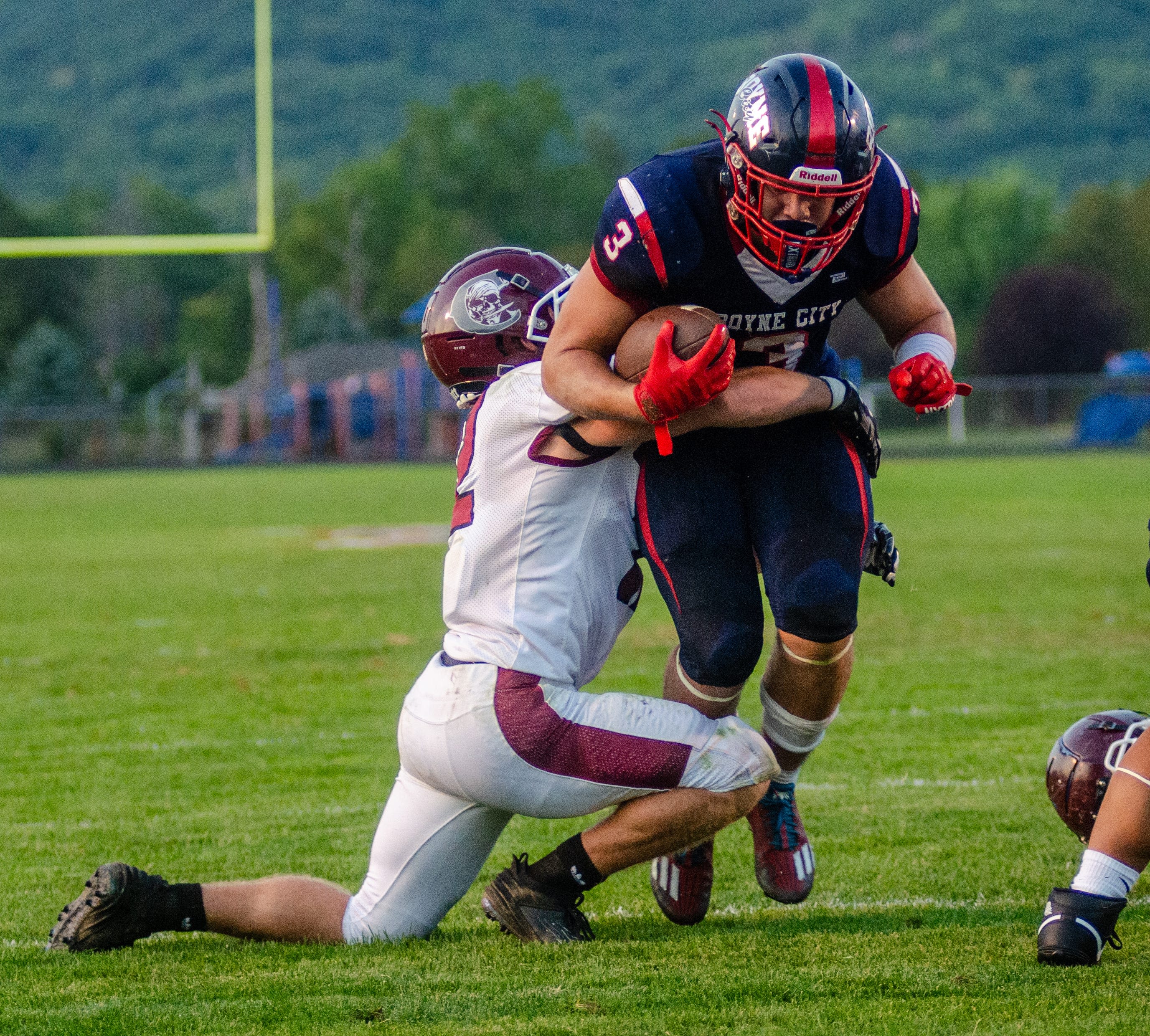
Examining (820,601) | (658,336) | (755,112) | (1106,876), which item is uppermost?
(755,112)

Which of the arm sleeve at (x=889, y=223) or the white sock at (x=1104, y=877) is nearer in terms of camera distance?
the white sock at (x=1104, y=877)

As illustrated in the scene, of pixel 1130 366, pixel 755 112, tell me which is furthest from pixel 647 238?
pixel 1130 366

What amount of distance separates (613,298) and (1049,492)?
17627mm

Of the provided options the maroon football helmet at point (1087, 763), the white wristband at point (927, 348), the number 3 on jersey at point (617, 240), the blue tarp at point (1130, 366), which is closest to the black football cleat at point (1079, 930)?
the maroon football helmet at point (1087, 763)

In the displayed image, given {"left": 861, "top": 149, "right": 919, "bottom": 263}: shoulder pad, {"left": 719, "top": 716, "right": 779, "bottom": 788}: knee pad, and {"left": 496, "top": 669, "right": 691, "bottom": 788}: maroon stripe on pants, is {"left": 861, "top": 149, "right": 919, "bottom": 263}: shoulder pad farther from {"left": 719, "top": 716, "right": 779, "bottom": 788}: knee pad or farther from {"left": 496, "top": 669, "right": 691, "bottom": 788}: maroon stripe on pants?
{"left": 496, "top": 669, "right": 691, "bottom": 788}: maroon stripe on pants

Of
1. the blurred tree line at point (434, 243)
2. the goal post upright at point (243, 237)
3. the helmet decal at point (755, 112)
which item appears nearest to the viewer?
the helmet decal at point (755, 112)

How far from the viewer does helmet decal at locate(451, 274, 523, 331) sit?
380 centimetres

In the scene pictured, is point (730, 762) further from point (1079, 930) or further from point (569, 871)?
point (1079, 930)

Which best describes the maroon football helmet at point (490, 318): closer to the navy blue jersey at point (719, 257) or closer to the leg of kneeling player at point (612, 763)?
the navy blue jersey at point (719, 257)

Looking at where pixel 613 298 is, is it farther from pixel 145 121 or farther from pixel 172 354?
pixel 172 354

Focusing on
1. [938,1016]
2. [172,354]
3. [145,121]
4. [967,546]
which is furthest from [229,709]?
[172,354]

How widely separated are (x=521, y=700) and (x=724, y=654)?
0.54 meters

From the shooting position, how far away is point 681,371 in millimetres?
3271

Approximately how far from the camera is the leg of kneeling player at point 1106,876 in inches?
129
